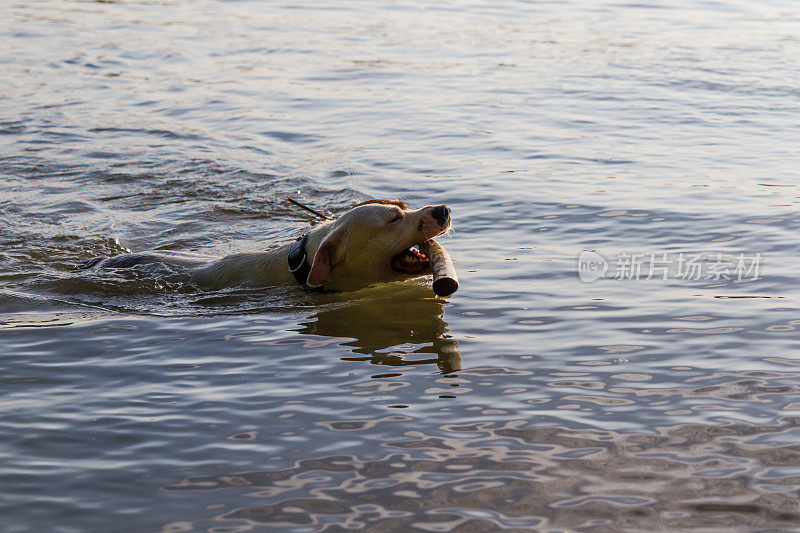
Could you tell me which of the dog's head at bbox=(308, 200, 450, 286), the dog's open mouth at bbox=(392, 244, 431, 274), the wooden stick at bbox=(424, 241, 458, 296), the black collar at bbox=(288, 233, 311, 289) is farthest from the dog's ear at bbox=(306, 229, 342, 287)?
the wooden stick at bbox=(424, 241, 458, 296)

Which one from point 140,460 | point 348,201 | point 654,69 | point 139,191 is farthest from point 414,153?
point 140,460

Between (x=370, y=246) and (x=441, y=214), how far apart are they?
2.16 feet

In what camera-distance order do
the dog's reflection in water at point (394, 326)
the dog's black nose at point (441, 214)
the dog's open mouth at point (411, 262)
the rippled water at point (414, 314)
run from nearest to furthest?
the rippled water at point (414, 314), the dog's reflection in water at point (394, 326), the dog's black nose at point (441, 214), the dog's open mouth at point (411, 262)

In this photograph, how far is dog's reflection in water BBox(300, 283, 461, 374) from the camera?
257 inches

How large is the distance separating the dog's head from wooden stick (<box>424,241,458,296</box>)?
111mm

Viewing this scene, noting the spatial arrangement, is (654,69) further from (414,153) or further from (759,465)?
(759,465)

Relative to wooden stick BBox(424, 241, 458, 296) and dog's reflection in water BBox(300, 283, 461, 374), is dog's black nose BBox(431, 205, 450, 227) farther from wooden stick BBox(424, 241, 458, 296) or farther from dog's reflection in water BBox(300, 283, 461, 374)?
dog's reflection in water BBox(300, 283, 461, 374)

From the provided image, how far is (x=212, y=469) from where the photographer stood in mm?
4930

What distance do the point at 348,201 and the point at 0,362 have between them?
17.0ft

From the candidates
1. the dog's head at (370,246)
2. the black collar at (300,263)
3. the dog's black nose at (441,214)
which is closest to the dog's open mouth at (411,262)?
the dog's head at (370,246)

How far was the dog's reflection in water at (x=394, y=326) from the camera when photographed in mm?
6531

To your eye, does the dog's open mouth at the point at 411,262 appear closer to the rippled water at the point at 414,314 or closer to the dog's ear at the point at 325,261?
the rippled water at the point at 414,314

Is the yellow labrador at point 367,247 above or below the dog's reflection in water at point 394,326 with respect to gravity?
above

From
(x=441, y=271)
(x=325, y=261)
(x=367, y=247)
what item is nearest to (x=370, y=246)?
(x=367, y=247)
